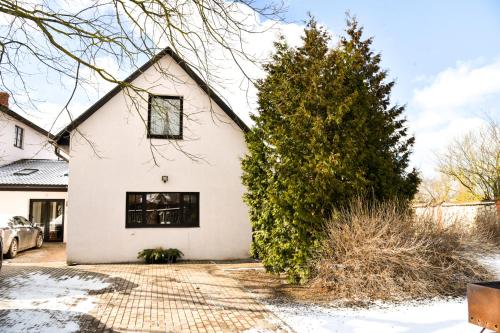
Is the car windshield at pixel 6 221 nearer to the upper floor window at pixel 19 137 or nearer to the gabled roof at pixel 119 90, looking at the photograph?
the gabled roof at pixel 119 90

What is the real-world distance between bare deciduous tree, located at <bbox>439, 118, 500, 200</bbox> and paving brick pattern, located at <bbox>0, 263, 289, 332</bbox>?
20.1 metres

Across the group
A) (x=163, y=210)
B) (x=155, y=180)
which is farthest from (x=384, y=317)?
(x=155, y=180)

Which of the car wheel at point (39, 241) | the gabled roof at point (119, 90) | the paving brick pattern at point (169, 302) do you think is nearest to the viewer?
the paving brick pattern at point (169, 302)

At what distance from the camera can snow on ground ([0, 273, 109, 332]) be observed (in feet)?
19.4

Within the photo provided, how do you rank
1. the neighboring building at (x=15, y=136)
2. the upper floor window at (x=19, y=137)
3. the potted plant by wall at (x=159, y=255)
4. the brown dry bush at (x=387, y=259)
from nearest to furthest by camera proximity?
1. the brown dry bush at (x=387, y=259)
2. the potted plant by wall at (x=159, y=255)
3. the neighboring building at (x=15, y=136)
4. the upper floor window at (x=19, y=137)

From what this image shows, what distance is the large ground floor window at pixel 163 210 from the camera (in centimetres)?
1284

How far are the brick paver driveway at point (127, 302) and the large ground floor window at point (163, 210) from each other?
7.48ft

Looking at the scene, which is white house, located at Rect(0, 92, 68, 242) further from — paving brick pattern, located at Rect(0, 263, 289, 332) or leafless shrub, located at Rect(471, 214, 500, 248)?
leafless shrub, located at Rect(471, 214, 500, 248)

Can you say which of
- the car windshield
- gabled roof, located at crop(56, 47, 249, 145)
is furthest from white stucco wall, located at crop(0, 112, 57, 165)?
gabled roof, located at crop(56, 47, 249, 145)

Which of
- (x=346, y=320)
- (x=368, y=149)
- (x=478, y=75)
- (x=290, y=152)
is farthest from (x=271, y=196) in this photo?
(x=478, y=75)

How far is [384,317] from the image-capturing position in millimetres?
6230

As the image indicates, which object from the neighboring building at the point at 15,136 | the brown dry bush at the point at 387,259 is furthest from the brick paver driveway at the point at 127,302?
the neighboring building at the point at 15,136

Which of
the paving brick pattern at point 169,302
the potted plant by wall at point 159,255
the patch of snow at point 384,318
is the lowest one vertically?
the patch of snow at point 384,318

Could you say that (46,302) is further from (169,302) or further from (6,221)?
(6,221)
